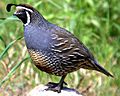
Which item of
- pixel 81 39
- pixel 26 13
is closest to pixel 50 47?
pixel 26 13

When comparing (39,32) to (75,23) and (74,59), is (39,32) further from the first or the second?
(75,23)

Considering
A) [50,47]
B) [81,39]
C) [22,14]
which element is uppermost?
[22,14]

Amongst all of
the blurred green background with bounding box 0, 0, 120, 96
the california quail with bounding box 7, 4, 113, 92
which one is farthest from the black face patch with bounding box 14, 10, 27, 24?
the blurred green background with bounding box 0, 0, 120, 96

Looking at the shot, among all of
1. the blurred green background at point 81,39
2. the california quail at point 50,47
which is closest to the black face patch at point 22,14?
the california quail at point 50,47

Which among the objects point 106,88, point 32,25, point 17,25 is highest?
point 32,25

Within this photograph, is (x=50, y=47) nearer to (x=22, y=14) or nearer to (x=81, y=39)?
(x=22, y=14)

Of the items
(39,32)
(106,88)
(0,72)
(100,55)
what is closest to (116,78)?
(106,88)
